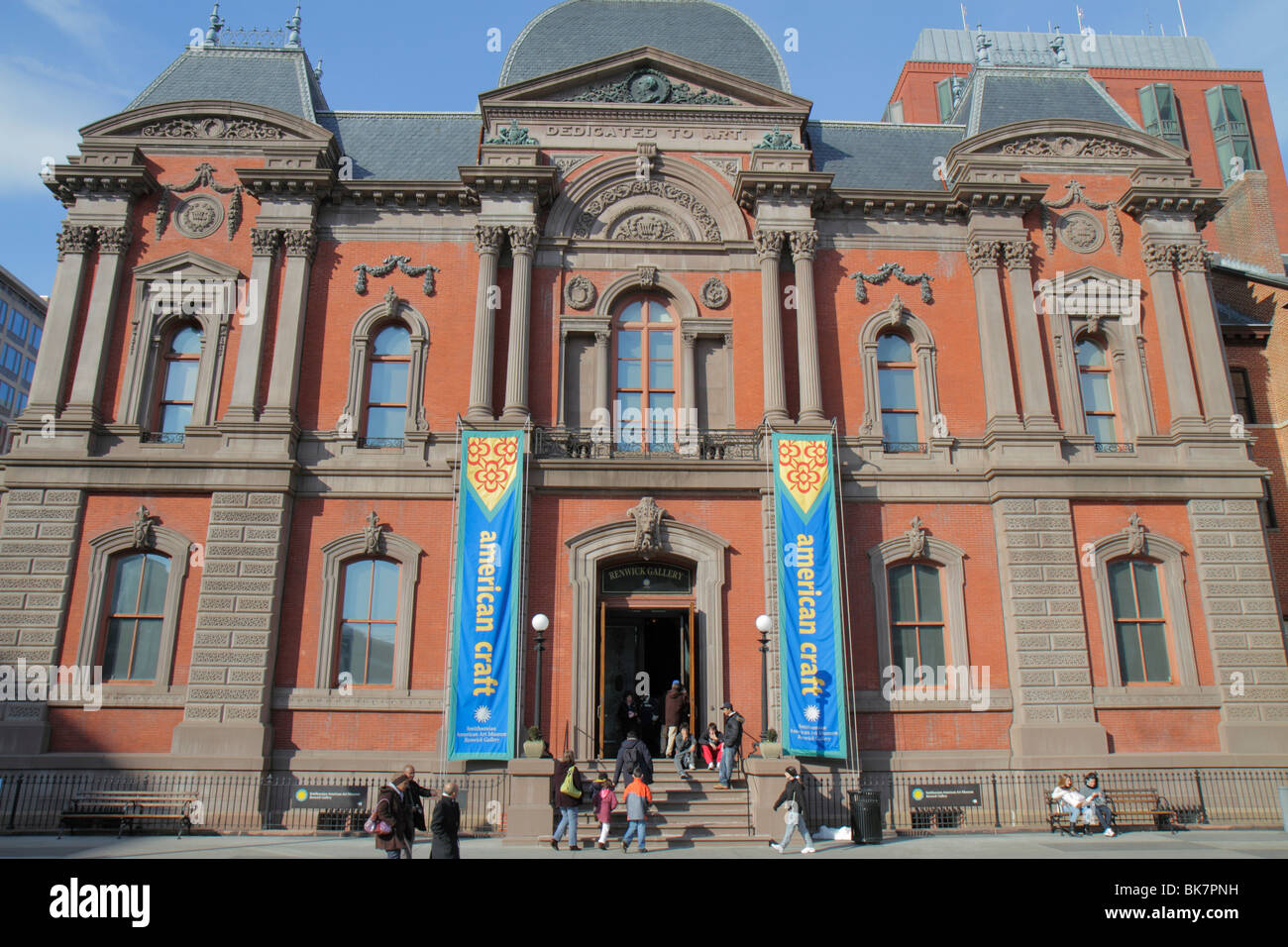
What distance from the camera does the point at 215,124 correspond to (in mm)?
24234

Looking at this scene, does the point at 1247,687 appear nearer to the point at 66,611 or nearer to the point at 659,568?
the point at 659,568

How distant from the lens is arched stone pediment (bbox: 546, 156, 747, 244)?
78.8ft

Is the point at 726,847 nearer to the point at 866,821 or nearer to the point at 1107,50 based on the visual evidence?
the point at 866,821

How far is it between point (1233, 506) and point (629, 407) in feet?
48.6

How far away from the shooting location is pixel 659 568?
21.9 meters

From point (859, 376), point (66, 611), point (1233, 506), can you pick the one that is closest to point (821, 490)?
point (859, 376)

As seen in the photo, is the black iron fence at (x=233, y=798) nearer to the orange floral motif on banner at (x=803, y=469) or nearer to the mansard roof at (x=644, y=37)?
the orange floral motif on banner at (x=803, y=469)

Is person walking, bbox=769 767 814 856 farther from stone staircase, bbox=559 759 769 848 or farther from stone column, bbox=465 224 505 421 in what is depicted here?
stone column, bbox=465 224 505 421

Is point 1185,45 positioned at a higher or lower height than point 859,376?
higher

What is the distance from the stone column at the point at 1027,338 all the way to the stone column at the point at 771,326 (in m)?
6.09

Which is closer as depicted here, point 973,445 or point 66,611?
point 66,611

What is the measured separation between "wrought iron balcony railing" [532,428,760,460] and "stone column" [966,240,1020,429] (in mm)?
6121

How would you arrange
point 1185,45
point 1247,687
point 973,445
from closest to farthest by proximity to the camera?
point 1247,687 → point 973,445 → point 1185,45

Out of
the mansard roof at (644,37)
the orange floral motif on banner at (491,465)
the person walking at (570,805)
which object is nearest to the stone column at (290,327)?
the orange floral motif on banner at (491,465)
